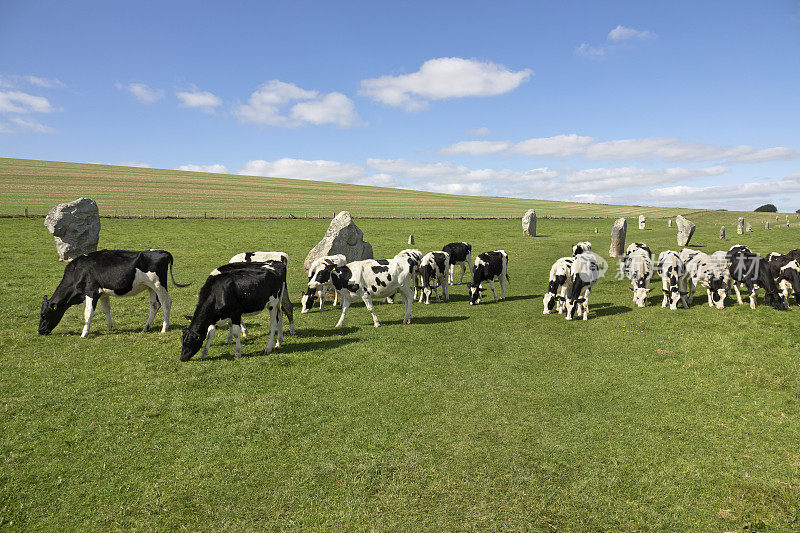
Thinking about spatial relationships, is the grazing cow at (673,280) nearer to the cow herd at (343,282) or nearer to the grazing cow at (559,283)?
the cow herd at (343,282)

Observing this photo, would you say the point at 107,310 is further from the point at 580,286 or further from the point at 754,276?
the point at 754,276

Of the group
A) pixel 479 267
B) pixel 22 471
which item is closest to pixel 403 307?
pixel 479 267

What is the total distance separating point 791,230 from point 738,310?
41.3 meters

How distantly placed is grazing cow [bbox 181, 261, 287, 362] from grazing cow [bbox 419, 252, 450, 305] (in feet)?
25.5

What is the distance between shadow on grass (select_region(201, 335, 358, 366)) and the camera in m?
10.3

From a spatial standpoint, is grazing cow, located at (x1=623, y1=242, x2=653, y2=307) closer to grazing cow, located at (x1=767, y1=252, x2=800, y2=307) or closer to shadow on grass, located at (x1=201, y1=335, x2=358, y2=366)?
grazing cow, located at (x1=767, y1=252, x2=800, y2=307)

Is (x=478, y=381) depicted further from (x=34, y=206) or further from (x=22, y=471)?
(x=34, y=206)

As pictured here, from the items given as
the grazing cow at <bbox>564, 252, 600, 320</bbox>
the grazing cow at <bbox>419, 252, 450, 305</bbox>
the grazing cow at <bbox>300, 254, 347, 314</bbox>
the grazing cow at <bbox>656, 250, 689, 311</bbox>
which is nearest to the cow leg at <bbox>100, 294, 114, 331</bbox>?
the grazing cow at <bbox>300, 254, 347, 314</bbox>

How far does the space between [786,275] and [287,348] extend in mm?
16687

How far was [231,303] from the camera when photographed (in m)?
10.0

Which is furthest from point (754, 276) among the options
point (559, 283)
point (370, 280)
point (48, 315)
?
point (48, 315)

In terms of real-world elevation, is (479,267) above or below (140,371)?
above

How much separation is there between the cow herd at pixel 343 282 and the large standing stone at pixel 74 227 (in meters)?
13.3

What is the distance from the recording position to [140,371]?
931 cm
